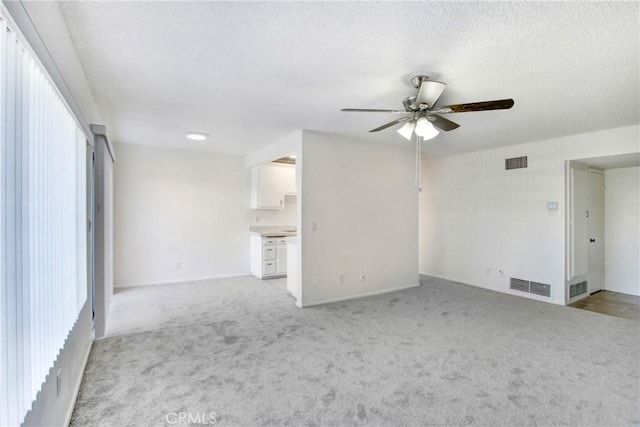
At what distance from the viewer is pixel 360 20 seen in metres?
1.71

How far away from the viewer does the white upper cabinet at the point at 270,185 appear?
581 centimetres

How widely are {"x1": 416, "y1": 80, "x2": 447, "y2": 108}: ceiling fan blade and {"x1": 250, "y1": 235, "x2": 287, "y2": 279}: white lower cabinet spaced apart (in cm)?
389

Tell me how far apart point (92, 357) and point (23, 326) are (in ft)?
5.95

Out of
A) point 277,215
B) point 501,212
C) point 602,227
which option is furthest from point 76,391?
point 602,227

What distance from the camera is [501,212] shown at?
4.95 meters

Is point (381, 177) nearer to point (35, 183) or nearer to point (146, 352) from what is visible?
point (146, 352)

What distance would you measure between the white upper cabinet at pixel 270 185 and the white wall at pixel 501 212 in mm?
2863

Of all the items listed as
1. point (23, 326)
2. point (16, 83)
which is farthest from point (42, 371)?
point (16, 83)

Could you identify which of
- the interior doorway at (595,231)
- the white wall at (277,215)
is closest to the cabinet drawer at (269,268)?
the white wall at (277,215)

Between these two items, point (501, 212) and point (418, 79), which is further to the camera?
point (501, 212)

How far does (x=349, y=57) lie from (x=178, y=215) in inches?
177

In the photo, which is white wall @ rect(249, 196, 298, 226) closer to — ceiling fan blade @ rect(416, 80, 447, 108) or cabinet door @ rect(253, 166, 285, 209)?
cabinet door @ rect(253, 166, 285, 209)

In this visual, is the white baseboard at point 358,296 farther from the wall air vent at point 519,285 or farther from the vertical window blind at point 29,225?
the vertical window blind at point 29,225

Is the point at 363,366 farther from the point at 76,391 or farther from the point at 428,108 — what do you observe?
the point at 428,108
